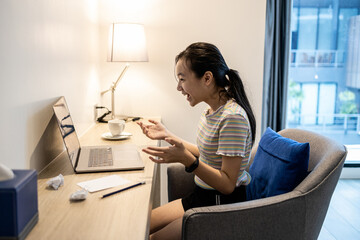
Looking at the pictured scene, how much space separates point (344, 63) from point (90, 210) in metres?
3.62

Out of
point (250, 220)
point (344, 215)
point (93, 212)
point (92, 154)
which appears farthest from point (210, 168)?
point (344, 215)

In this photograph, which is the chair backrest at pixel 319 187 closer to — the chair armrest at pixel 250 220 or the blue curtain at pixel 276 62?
the chair armrest at pixel 250 220

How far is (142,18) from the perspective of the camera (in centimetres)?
275

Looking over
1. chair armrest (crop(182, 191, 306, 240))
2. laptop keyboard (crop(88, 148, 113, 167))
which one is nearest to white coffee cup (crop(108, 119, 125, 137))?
laptop keyboard (crop(88, 148, 113, 167))

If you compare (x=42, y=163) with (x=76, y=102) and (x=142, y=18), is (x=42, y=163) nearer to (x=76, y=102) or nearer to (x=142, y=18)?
(x=76, y=102)

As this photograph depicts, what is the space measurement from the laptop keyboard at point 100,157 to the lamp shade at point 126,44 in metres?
0.90

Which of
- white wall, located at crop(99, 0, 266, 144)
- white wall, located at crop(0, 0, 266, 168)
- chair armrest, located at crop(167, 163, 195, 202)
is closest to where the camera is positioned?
chair armrest, located at crop(167, 163, 195, 202)

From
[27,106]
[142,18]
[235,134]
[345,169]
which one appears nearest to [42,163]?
[27,106]

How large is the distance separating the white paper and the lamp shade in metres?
1.25

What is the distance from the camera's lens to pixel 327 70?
13.0 ft

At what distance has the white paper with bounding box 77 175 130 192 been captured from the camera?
1.29 m

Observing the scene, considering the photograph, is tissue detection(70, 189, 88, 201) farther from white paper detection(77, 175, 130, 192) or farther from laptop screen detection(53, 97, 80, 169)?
laptop screen detection(53, 97, 80, 169)

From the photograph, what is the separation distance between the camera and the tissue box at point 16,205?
84 cm

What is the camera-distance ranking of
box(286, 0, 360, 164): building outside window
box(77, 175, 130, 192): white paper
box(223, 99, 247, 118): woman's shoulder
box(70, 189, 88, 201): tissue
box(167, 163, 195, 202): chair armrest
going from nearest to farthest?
box(70, 189, 88, 201): tissue < box(77, 175, 130, 192): white paper < box(223, 99, 247, 118): woman's shoulder < box(167, 163, 195, 202): chair armrest < box(286, 0, 360, 164): building outside window
